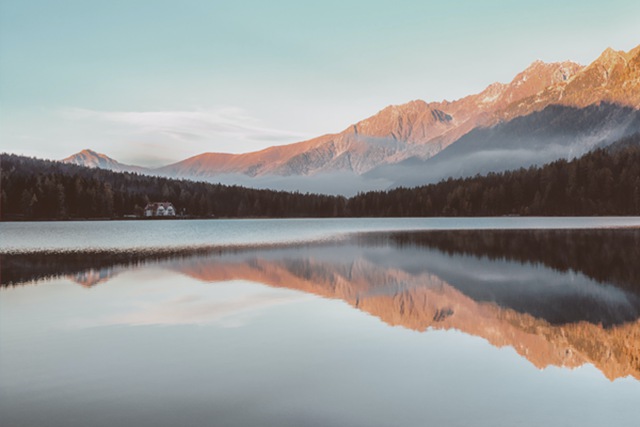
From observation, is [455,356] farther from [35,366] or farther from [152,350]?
[35,366]

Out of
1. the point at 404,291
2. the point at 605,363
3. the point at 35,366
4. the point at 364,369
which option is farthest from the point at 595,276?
the point at 35,366

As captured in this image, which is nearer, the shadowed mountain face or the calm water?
the calm water

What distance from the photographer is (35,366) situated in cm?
1689

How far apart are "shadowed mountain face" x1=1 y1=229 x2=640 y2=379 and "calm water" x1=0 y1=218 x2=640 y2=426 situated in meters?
0.16

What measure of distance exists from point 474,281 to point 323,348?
2018cm

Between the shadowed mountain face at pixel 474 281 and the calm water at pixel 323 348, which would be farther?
the shadowed mountain face at pixel 474 281

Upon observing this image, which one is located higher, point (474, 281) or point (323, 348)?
point (323, 348)

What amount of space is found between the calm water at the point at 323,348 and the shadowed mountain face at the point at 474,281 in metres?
0.16

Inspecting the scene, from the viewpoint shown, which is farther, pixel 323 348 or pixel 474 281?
pixel 474 281

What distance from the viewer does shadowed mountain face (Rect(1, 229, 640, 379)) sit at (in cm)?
2077

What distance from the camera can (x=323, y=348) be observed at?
19391 millimetres

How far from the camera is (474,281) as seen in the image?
36500 millimetres

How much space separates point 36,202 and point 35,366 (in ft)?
618

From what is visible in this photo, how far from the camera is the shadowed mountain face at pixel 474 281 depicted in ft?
68.1
